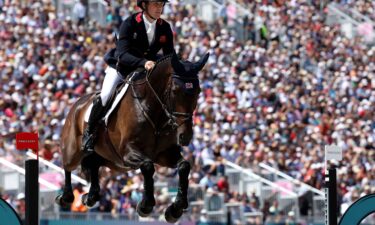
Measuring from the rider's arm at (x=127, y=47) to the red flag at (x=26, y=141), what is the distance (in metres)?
1.79

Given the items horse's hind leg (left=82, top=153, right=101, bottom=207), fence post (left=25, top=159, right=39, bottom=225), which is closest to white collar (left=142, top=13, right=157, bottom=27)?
horse's hind leg (left=82, top=153, right=101, bottom=207)

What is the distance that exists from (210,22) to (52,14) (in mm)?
5492

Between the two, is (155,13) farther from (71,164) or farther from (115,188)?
(115,188)

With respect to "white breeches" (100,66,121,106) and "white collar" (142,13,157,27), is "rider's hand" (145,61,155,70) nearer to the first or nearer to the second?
"white collar" (142,13,157,27)

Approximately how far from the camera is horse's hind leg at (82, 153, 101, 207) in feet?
46.5

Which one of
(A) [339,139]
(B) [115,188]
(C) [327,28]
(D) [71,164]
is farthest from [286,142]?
(D) [71,164]

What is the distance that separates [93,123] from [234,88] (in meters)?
13.9

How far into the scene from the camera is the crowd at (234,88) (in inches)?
938

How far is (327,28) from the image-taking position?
34.0 meters

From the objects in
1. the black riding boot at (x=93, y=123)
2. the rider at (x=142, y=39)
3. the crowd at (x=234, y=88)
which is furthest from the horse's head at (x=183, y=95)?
the crowd at (x=234, y=88)

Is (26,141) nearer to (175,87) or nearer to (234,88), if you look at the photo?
(175,87)

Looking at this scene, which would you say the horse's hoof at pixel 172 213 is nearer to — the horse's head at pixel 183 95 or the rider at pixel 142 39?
the horse's head at pixel 183 95

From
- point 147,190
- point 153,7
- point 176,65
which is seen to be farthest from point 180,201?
point 153,7

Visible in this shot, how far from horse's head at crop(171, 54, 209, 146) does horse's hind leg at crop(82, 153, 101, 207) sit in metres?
1.85
